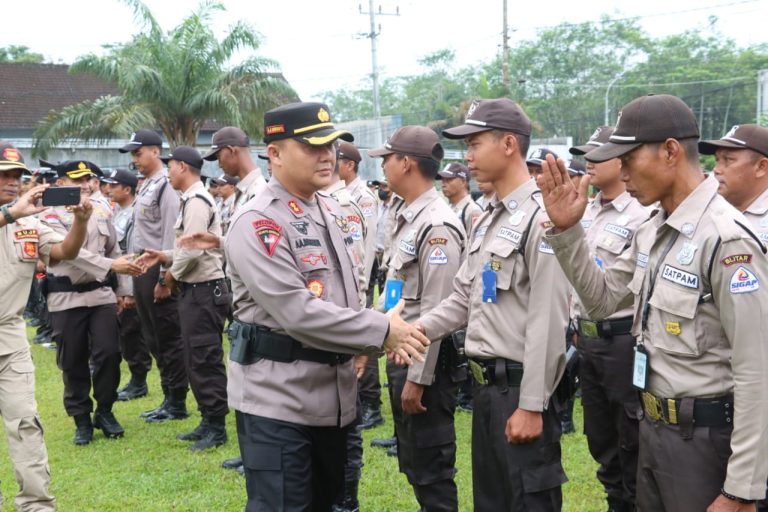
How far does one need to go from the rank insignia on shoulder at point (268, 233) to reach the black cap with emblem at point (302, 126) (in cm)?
41

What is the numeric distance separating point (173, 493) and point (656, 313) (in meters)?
4.13

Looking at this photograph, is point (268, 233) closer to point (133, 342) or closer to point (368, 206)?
point (368, 206)

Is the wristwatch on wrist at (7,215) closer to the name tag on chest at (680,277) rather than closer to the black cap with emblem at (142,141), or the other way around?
the black cap with emblem at (142,141)

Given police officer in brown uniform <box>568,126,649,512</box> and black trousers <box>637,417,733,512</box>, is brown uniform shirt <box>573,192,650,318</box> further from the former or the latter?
black trousers <box>637,417,733,512</box>

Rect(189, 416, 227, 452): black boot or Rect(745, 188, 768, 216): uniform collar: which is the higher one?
Rect(745, 188, 768, 216): uniform collar

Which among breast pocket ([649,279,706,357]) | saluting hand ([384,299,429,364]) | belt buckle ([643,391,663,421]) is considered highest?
breast pocket ([649,279,706,357])

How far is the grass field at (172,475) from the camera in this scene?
552 cm

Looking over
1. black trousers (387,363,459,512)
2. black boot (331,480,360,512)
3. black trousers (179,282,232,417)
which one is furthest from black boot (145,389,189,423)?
black trousers (387,363,459,512)

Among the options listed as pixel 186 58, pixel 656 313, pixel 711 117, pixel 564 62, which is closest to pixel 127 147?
pixel 656 313

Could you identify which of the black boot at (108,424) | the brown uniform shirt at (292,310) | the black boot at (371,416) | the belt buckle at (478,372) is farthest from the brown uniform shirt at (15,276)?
the black boot at (371,416)

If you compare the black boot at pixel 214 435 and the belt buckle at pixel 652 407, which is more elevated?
the belt buckle at pixel 652 407

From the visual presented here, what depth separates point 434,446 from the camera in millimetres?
4434

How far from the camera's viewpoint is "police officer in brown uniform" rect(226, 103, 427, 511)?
332 cm

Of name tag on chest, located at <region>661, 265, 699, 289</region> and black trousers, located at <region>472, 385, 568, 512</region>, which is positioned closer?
name tag on chest, located at <region>661, 265, 699, 289</region>
